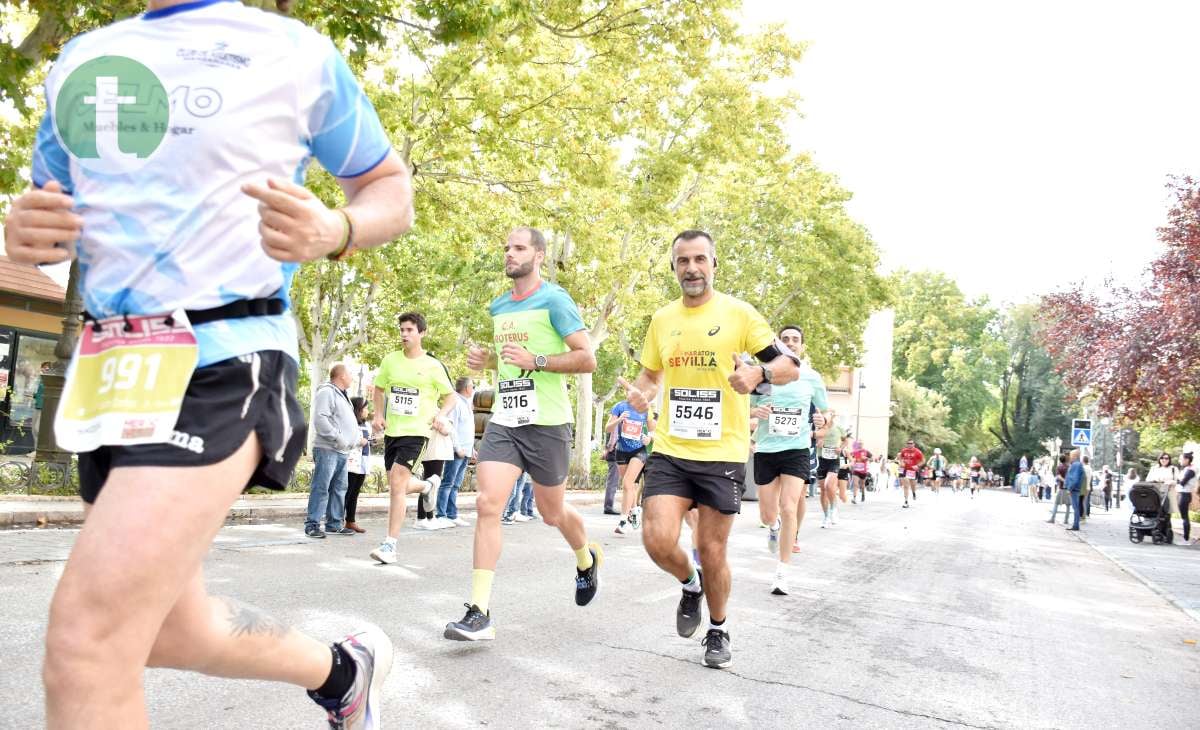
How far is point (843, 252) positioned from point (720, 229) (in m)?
4.77

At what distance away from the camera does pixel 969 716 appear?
194 inches

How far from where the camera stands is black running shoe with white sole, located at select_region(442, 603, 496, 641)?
5609mm

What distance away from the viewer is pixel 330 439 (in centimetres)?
Answer: 1168

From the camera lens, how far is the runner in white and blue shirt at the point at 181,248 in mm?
1916

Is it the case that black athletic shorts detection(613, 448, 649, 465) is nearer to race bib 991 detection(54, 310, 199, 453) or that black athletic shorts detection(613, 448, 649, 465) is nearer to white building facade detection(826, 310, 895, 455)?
race bib 991 detection(54, 310, 199, 453)

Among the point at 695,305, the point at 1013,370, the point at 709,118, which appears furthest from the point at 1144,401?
the point at 1013,370

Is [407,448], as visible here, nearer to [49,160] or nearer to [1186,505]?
[49,160]

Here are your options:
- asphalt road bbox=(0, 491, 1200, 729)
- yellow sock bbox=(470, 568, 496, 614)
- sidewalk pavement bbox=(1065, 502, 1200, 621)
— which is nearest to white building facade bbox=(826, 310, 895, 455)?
sidewalk pavement bbox=(1065, 502, 1200, 621)

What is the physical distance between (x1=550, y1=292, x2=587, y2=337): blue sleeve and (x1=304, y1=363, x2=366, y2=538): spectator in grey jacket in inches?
228

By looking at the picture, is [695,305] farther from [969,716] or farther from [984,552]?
[984,552]

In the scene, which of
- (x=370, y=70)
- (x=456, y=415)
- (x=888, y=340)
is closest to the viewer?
(x=456, y=415)

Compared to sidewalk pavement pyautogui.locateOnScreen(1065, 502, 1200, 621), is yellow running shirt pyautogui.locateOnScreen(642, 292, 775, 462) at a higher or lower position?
higher

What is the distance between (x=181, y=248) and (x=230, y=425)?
355mm

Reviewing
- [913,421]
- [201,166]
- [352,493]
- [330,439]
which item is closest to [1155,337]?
[352,493]
